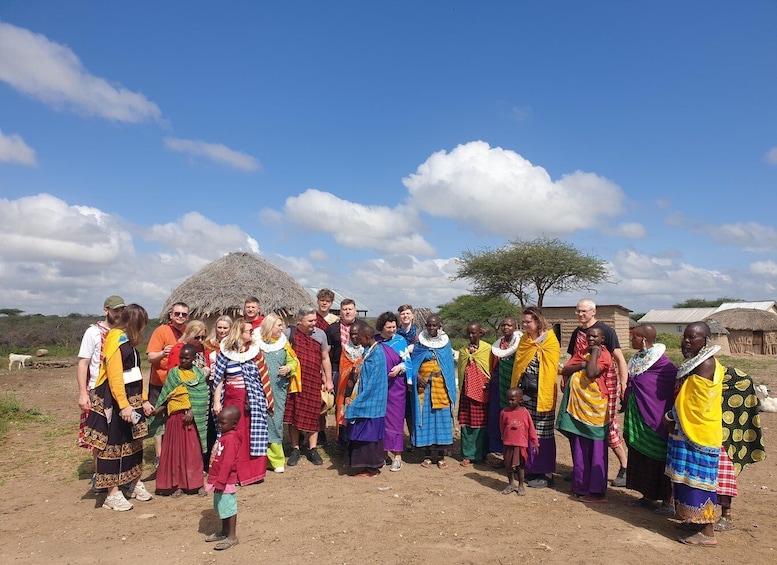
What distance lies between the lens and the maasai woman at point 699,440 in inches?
148

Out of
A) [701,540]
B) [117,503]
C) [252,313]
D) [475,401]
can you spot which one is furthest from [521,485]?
[117,503]

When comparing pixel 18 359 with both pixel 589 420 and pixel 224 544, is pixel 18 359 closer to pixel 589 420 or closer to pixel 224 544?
pixel 224 544

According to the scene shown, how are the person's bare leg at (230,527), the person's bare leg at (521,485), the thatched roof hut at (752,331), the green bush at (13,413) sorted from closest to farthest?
1. the person's bare leg at (230,527)
2. the person's bare leg at (521,485)
3. the green bush at (13,413)
4. the thatched roof hut at (752,331)

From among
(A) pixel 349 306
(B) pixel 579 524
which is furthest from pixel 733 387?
(A) pixel 349 306

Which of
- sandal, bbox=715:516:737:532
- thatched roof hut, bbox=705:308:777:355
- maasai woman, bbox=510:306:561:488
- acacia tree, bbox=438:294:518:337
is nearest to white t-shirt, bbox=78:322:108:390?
maasai woman, bbox=510:306:561:488

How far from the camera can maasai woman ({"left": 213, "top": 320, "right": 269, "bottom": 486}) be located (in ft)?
15.9

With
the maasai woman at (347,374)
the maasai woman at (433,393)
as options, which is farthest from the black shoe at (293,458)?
the maasai woman at (433,393)

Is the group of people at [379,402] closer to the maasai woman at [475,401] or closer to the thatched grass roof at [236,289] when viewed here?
the maasai woman at [475,401]

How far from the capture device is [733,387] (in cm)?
420

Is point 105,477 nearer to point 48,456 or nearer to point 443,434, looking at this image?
point 48,456

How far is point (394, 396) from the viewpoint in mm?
5734

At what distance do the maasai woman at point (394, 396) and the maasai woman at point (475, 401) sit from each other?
0.73 m

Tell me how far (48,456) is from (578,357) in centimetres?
620

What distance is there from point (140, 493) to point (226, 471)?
1.64m
